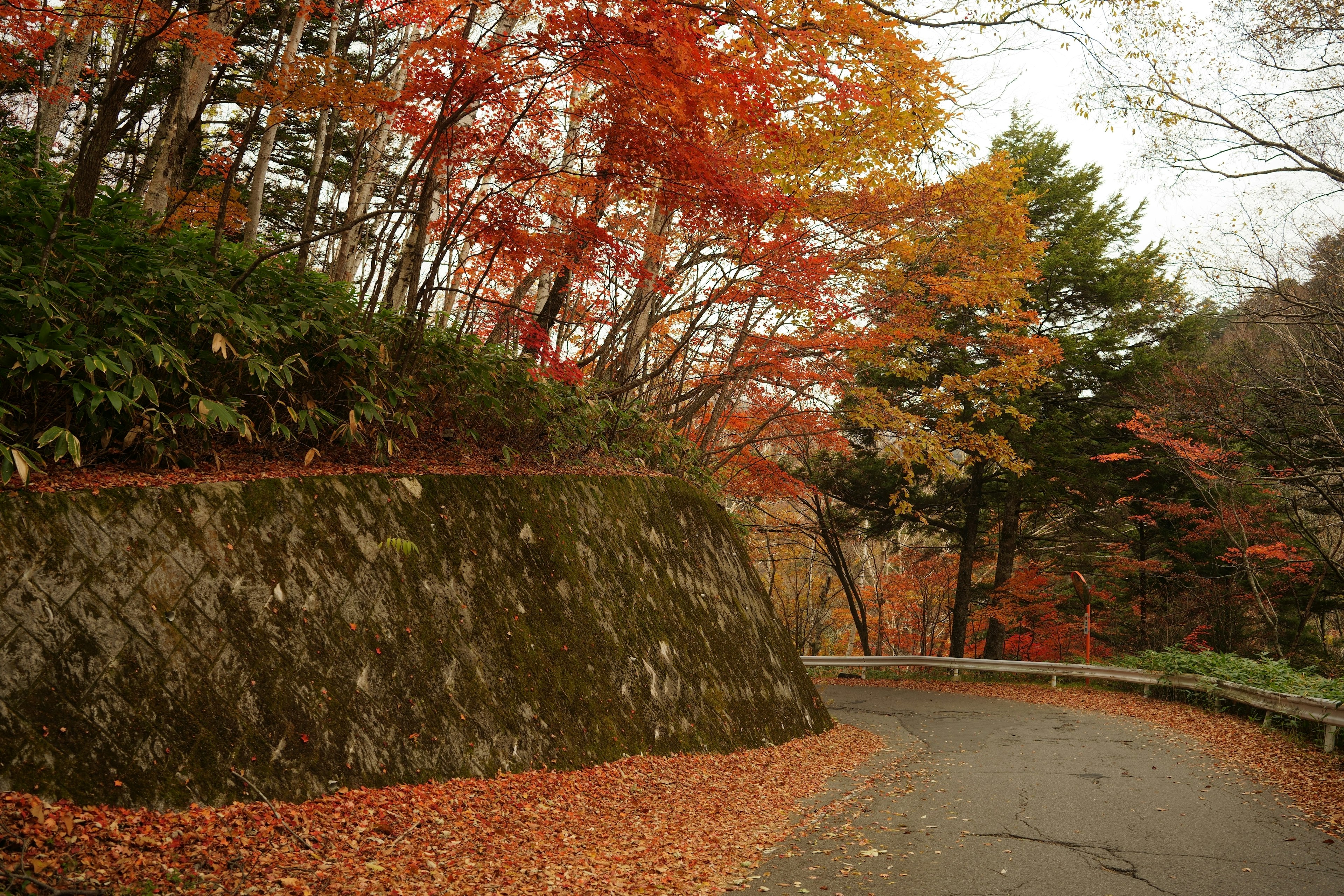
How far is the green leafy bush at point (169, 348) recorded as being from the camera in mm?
4344

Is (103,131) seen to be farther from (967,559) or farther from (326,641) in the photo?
(967,559)

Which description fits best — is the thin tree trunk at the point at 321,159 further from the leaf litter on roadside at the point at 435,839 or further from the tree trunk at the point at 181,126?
the leaf litter on roadside at the point at 435,839

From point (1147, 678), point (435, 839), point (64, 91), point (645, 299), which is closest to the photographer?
point (435, 839)

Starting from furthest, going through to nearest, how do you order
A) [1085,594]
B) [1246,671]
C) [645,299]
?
1. [1085,594]
2. [1246,671]
3. [645,299]

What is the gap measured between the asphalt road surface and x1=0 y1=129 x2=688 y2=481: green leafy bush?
4.45 m

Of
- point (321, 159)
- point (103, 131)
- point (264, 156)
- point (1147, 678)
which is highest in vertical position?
point (321, 159)

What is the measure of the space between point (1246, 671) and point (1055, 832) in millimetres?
8889

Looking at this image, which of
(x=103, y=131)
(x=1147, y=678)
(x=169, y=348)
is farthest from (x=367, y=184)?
(x=1147, y=678)

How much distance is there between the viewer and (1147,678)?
14.2 meters

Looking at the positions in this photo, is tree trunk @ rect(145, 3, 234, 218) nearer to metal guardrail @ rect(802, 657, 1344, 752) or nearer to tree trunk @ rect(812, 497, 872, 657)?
metal guardrail @ rect(802, 657, 1344, 752)

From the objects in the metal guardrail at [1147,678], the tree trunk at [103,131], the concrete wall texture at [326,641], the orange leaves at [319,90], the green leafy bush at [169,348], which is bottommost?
the metal guardrail at [1147,678]

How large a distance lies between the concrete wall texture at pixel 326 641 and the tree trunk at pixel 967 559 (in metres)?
13.7

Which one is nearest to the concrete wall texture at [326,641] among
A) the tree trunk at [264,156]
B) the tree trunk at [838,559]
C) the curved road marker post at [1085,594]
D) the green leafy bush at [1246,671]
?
the tree trunk at [264,156]

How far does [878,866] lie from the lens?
15.4 ft
